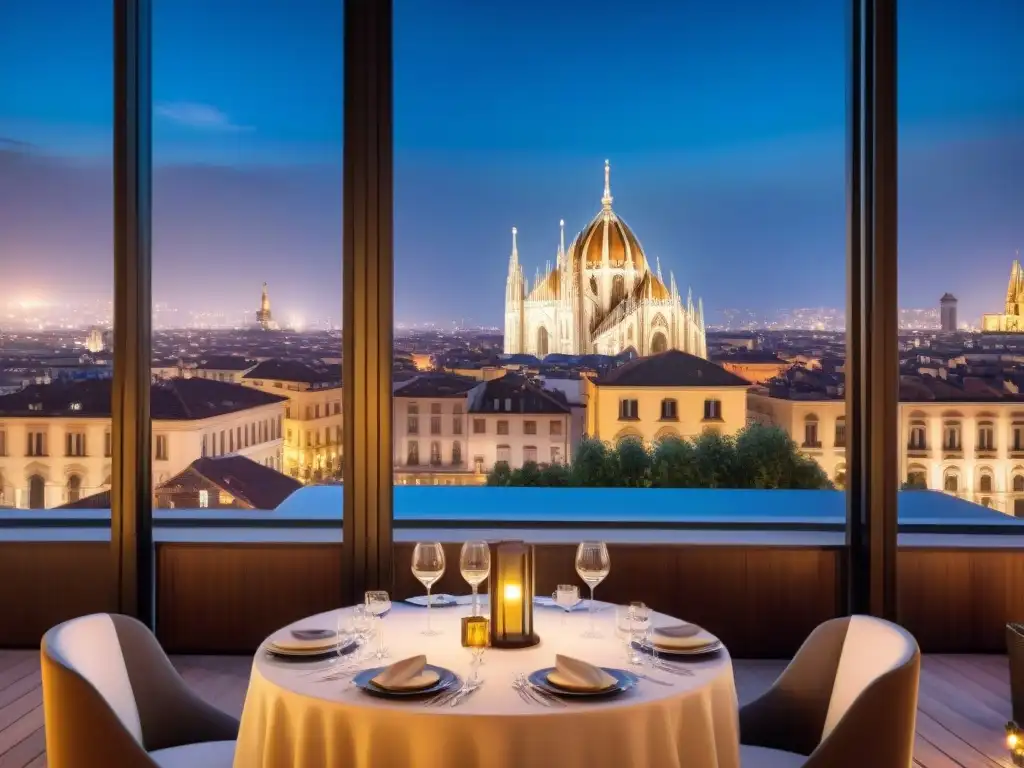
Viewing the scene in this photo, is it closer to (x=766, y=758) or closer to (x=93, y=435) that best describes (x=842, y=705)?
(x=766, y=758)

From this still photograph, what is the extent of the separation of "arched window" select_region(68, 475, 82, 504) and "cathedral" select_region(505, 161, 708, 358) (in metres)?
2.28

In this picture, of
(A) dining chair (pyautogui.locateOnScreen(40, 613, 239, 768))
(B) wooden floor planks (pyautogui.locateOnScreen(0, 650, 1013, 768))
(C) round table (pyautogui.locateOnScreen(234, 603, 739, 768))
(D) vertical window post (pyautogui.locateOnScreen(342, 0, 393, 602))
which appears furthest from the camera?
(D) vertical window post (pyautogui.locateOnScreen(342, 0, 393, 602))

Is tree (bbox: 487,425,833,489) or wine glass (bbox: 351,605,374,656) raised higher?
tree (bbox: 487,425,833,489)

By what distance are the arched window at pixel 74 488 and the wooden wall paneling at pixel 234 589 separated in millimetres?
665

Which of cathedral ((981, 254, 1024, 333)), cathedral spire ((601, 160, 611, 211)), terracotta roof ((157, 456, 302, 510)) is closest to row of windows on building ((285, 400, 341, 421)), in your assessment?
terracotta roof ((157, 456, 302, 510))

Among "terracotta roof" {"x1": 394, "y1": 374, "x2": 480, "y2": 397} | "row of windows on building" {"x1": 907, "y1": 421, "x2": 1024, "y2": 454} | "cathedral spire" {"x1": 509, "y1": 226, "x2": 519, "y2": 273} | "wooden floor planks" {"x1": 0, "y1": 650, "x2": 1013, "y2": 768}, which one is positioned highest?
"cathedral spire" {"x1": 509, "y1": 226, "x2": 519, "y2": 273}

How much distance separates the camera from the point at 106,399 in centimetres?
494

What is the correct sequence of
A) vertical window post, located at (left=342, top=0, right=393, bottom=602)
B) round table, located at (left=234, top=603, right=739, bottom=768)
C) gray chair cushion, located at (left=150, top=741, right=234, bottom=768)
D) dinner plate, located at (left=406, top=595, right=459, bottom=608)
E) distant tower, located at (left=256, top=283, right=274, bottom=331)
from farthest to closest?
distant tower, located at (left=256, top=283, right=274, bottom=331), vertical window post, located at (left=342, top=0, right=393, bottom=602), dinner plate, located at (left=406, top=595, right=459, bottom=608), gray chair cushion, located at (left=150, top=741, right=234, bottom=768), round table, located at (left=234, top=603, right=739, bottom=768)

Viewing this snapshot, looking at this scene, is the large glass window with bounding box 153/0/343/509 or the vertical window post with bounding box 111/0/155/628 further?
the large glass window with bounding box 153/0/343/509

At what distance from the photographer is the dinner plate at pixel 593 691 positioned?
196 cm

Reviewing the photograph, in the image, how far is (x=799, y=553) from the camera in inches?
183

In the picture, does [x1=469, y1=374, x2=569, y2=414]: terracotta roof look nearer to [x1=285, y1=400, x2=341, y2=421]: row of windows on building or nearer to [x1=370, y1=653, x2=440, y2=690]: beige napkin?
[x1=285, y1=400, x2=341, y2=421]: row of windows on building

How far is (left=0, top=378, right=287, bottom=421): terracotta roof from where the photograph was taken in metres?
4.98

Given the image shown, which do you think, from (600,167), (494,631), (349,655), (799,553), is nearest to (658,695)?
(494,631)
